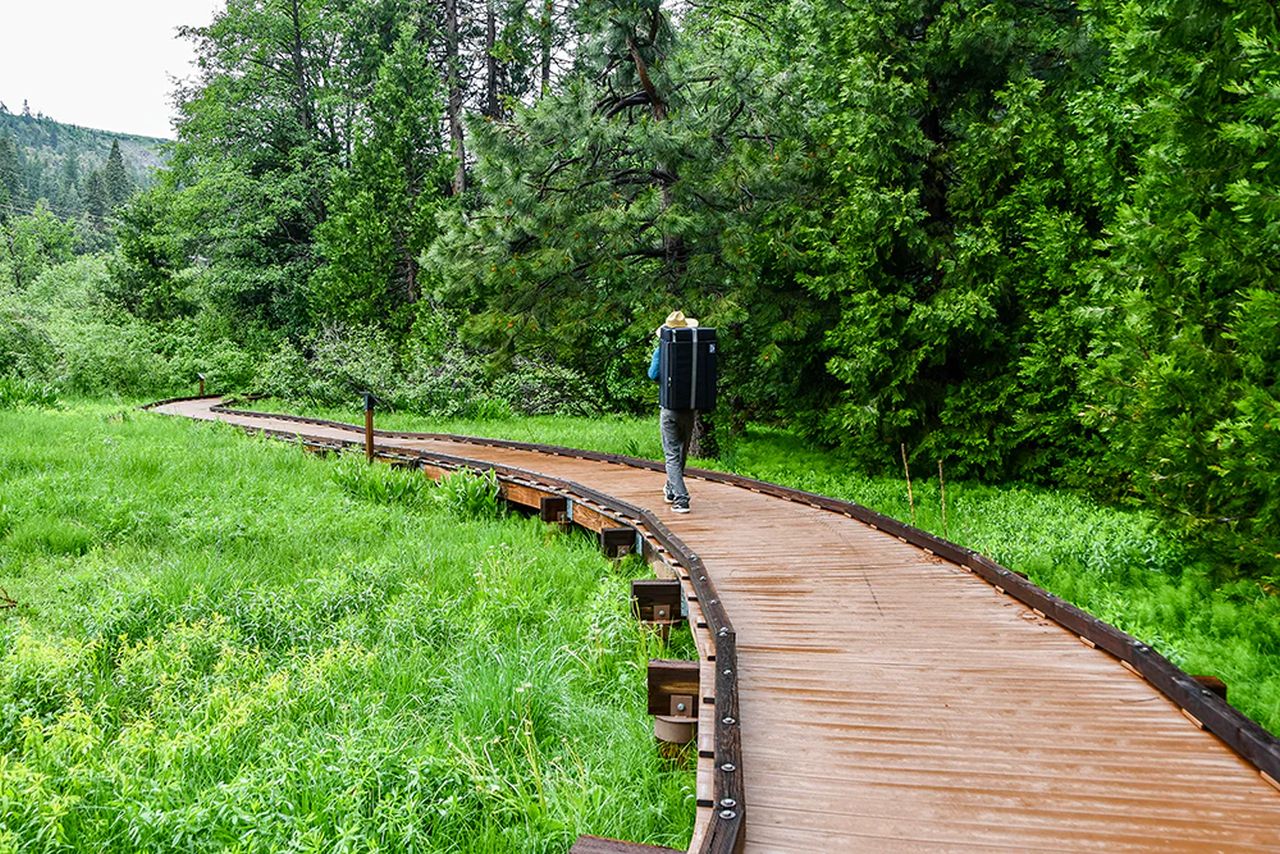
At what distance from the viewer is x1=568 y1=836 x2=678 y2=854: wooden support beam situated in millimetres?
2691

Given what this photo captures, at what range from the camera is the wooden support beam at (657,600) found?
5.93 metres

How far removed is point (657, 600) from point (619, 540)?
7.06 feet

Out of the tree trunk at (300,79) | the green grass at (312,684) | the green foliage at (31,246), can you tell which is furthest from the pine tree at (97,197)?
the green grass at (312,684)

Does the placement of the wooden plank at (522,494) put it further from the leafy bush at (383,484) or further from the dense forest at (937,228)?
the dense forest at (937,228)

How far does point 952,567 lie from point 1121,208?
401 centimetres

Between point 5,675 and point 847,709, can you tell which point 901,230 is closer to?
point 847,709

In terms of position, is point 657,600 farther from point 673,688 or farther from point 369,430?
point 369,430

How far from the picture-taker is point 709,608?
5.11 meters

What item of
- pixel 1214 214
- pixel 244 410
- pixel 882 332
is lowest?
pixel 244 410

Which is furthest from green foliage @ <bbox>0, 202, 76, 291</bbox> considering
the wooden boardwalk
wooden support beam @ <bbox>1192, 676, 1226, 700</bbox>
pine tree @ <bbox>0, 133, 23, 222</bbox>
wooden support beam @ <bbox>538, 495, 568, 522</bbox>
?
wooden support beam @ <bbox>1192, 676, 1226, 700</bbox>

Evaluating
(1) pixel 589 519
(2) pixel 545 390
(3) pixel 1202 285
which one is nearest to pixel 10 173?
(2) pixel 545 390

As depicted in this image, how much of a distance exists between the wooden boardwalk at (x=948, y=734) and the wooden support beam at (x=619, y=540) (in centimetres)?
155

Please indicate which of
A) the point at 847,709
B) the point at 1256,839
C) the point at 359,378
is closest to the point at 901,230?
the point at 847,709

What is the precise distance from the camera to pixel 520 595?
6.75 metres
